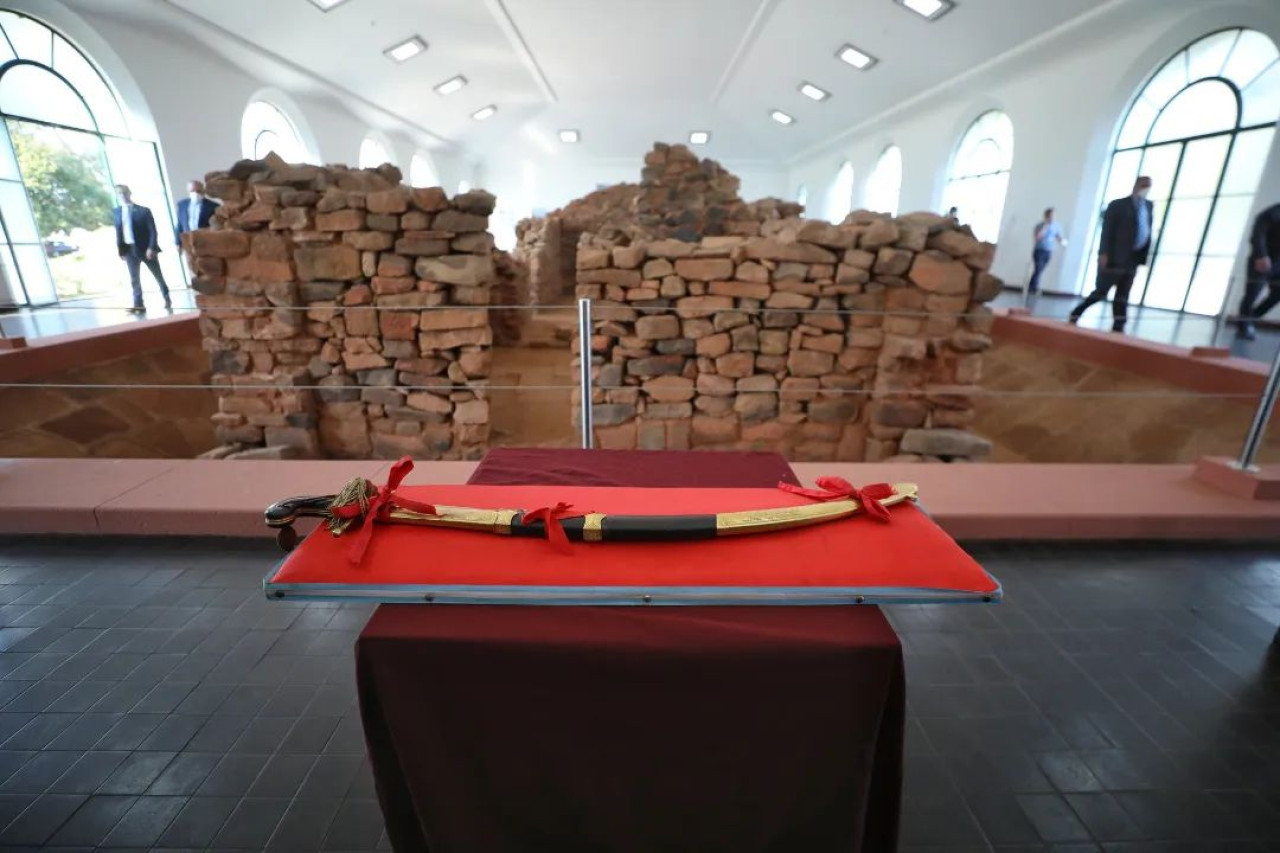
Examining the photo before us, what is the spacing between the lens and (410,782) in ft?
3.74

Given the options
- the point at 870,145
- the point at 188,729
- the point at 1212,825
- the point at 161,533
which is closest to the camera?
the point at 1212,825

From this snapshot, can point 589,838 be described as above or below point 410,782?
below

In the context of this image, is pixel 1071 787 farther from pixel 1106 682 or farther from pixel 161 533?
pixel 161 533

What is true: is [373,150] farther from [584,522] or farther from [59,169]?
[584,522]

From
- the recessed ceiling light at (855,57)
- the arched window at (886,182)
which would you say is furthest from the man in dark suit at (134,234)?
the arched window at (886,182)

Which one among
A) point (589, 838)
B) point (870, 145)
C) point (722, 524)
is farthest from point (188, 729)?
point (870, 145)

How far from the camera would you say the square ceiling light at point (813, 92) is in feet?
44.1

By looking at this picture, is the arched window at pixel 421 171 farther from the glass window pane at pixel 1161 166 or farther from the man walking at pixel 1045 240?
the glass window pane at pixel 1161 166

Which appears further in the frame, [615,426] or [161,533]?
[615,426]

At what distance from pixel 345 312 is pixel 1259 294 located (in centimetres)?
879

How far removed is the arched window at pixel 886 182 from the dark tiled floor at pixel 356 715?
1430 centimetres

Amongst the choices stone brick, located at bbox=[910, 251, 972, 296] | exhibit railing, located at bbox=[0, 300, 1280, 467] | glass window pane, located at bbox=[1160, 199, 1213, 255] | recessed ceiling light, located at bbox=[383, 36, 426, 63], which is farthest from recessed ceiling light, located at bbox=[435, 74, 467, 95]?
glass window pane, located at bbox=[1160, 199, 1213, 255]

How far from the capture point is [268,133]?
11477 millimetres

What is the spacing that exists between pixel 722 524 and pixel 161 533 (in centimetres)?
271
